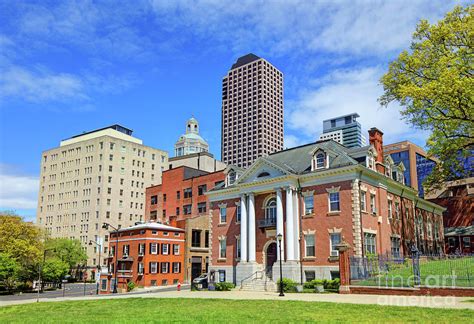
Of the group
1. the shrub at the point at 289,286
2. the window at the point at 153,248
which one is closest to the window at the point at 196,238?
the window at the point at 153,248

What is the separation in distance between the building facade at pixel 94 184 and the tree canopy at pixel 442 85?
93094 millimetres

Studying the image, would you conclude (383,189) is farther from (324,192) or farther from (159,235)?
(159,235)

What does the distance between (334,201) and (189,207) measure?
1478 inches

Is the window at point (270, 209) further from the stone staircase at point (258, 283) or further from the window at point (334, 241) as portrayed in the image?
the window at point (334, 241)

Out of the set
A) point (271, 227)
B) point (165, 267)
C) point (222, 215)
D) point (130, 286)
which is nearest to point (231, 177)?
point (222, 215)

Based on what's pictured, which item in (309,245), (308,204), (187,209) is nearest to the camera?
(309,245)

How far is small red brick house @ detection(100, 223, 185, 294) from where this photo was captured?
5669 cm

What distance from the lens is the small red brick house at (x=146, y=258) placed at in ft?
186

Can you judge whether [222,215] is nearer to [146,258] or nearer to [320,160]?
[320,160]

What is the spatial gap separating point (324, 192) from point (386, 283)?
45.3 feet

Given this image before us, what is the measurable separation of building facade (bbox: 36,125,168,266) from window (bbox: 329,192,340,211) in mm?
83676

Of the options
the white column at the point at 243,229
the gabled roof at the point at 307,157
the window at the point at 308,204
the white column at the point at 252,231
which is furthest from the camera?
the white column at the point at 243,229

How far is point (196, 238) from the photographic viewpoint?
63.7 metres

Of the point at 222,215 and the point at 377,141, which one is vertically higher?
the point at 377,141
